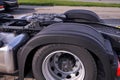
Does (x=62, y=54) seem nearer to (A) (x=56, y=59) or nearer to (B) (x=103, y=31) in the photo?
(A) (x=56, y=59)

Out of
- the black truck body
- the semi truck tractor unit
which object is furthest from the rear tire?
the black truck body

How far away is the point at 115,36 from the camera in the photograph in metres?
4.67

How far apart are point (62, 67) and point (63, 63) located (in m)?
0.07

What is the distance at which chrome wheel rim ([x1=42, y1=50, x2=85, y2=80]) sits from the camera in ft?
13.1

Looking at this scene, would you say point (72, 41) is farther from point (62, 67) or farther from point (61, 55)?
point (62, 67)

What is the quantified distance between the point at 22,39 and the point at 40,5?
15.6 metres

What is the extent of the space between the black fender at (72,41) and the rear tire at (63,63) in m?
0.10

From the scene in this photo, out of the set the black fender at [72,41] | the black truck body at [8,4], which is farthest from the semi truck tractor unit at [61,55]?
the black truck body at [8,4]

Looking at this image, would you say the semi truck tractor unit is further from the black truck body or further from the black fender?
the black truck body

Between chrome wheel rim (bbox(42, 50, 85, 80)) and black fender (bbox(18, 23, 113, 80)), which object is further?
chrome wheel rim (bbox(42, 50, 85, 80))

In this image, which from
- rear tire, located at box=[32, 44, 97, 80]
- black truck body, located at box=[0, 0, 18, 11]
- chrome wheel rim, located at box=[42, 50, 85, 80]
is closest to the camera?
rear tire, located at box=[32, 44, 97, 80]

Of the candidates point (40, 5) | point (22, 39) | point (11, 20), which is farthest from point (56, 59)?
point (40, 5)

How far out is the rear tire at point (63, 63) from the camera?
382 centimetres

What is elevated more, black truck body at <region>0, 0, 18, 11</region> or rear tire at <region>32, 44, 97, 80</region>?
rear tire at <region>32, 44, 97, 80</region>
